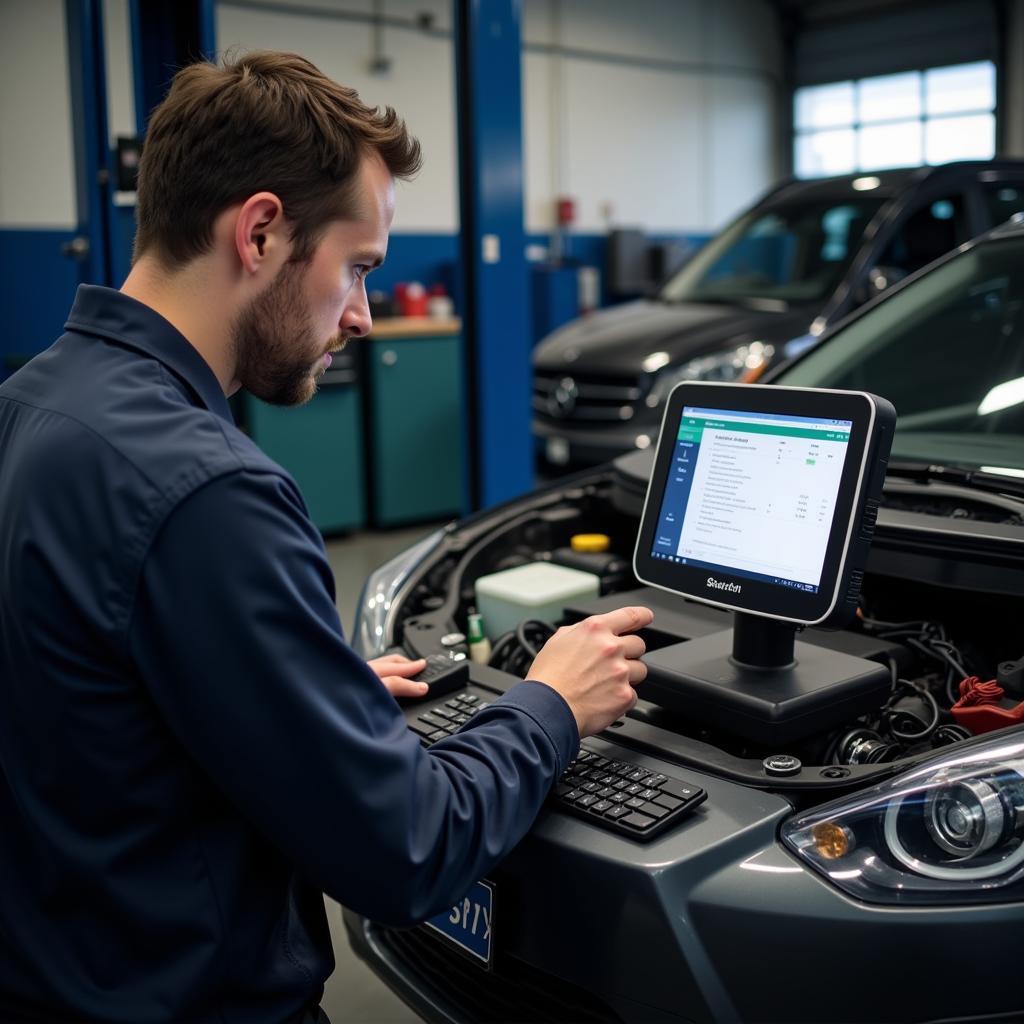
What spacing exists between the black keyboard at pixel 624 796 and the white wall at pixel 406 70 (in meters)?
6.14

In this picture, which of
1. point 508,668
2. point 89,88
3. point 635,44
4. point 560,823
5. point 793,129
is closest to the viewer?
point 560,823

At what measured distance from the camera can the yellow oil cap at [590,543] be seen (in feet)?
7.17

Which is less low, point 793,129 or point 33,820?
point 793,129

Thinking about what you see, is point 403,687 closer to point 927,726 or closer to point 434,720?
point 434,720

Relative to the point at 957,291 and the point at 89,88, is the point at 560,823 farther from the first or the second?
the point at 89,88

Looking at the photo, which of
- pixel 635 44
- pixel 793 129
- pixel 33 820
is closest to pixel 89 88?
pixel 33 820

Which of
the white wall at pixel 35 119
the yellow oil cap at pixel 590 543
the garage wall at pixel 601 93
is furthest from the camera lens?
the garage wall at pixel 601 93

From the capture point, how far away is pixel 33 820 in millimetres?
1030

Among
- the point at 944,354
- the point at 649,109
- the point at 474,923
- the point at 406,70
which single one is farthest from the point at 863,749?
the point at 649,109

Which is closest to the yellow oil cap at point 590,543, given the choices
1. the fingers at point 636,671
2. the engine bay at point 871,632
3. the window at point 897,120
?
the engine bay at point 871,632

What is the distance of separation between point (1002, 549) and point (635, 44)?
8.93m

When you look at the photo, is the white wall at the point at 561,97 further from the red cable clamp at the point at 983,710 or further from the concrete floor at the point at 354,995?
the red cable clamp at the point at 983,710

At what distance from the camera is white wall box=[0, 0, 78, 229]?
5.80 m

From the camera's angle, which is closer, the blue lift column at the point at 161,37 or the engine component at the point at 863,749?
the engine component at the point at 863,749
